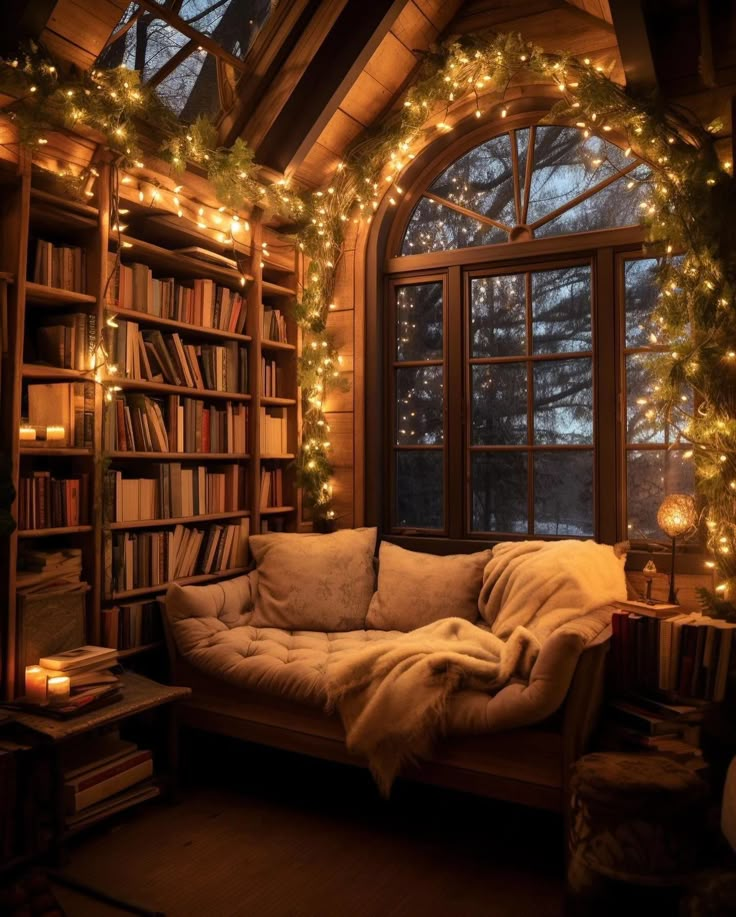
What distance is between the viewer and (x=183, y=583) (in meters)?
3.76

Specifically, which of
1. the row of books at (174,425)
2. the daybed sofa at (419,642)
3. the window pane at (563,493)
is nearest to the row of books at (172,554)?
the daybed sofa at (419,642)

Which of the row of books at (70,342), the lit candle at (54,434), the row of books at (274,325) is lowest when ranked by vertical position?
the lit candle at (54,434)

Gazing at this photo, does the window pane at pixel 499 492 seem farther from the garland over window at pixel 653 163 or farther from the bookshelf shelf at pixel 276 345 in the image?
the bookshelf shelf at pixel 276 345

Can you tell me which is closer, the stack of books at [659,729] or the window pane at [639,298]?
the stack of books at [659,729]

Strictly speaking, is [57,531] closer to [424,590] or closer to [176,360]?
[176,360]

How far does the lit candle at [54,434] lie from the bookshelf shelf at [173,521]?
44 centimetres

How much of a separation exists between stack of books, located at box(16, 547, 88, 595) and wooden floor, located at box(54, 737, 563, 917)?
94cm

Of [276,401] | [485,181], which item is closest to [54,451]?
[276,401]

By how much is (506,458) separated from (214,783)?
2124mm

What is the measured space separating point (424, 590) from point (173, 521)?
124cm

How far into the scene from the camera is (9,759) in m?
2.58

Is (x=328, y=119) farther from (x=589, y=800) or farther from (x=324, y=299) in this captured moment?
(x=589, y=800)

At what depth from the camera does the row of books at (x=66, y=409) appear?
125 inches

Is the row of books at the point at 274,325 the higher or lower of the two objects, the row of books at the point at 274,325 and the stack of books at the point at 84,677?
the higher
